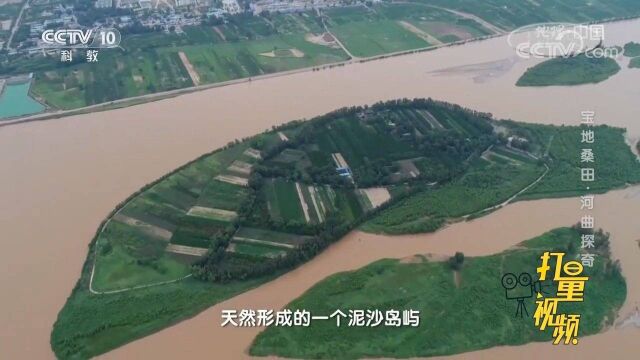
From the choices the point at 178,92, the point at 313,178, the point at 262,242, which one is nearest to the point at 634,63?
the point at 313,178

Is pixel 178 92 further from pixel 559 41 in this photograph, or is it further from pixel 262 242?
pixel 559 41

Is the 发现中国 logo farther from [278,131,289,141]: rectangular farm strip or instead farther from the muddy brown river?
[278,131,289,141]: rectangular farm strip

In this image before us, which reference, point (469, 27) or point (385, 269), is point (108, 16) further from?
point (385, 269)

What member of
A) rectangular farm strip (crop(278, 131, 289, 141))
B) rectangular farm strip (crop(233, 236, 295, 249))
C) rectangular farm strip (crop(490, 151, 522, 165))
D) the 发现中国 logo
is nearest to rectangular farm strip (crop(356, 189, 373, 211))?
rectangular farm strip (crop(233, 236, 295, 249))

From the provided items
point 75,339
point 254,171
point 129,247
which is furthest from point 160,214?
point 75,339

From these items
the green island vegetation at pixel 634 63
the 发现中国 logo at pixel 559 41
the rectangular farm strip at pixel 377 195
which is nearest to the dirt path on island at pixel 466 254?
the rectangular farm strip at pixel 377 195

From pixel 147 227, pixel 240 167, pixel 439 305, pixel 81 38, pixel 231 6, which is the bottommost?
pixel 439 305
